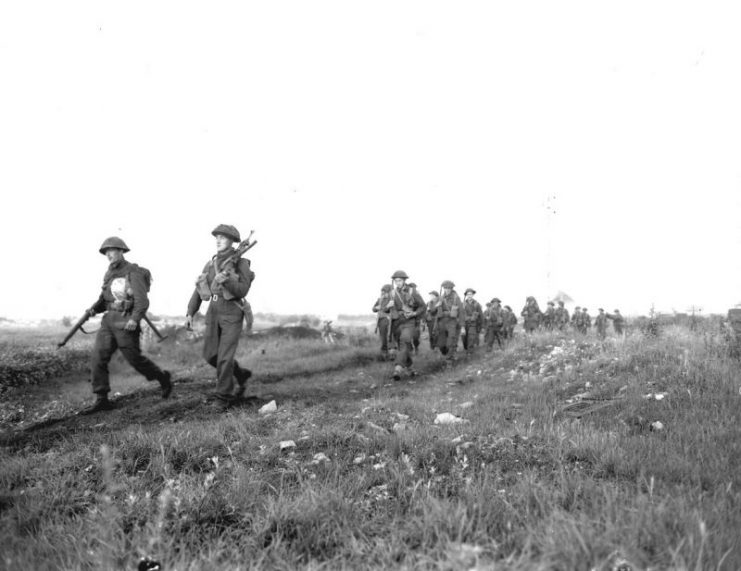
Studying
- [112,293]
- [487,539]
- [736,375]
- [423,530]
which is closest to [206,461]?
[423,530]

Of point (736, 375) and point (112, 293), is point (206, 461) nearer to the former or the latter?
point (112, 293)

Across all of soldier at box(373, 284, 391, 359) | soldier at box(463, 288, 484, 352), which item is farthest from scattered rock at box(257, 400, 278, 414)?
soldier at box(463, 288, 484, 352)

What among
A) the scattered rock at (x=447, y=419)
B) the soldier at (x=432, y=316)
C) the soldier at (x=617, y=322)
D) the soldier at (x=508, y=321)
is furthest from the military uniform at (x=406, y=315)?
the soldier at (x=617, y=322)

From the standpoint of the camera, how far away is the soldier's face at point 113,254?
256 inches

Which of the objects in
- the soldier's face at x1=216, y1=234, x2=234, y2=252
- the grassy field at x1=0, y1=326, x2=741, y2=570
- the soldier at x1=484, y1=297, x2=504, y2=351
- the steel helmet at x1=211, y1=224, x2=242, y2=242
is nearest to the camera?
the grassy field at x1=0, y1=326, x2=741, y2=570

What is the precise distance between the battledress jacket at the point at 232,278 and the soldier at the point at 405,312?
4125mm

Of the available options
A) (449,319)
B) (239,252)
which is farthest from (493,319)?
(239,252)

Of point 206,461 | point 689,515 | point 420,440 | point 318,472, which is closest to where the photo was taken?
point 689,515

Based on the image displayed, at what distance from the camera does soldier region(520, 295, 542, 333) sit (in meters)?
22.1

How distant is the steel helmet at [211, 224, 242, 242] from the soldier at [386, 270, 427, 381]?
4436 millimetres

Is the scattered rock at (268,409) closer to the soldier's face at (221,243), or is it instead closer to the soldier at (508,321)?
the soldier's face at (221,243)

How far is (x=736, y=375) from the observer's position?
4812 millimetres

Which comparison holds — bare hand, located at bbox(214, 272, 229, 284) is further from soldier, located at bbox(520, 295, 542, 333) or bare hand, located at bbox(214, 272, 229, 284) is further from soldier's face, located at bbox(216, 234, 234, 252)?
soldier, located at bbox(520, 295, 542, 333)

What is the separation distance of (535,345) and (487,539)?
351 inches
